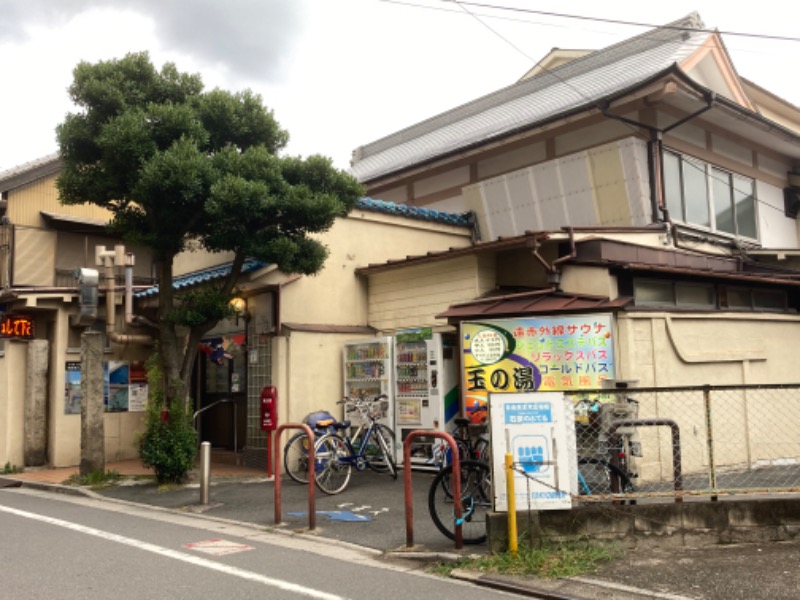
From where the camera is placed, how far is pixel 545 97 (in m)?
16.8

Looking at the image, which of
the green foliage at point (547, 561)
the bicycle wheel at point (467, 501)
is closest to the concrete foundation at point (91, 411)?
the bicycle wheel at point (467, 501)

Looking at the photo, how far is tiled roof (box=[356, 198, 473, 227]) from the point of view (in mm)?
14250

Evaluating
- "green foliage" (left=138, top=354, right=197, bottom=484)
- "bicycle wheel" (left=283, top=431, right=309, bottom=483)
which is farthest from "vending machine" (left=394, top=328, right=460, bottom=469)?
"green foliage" (left=138, top=354, right=197, bottom=484)

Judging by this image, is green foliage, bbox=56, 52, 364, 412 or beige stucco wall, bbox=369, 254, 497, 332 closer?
green foliage, bbox=56, 52, 364, 412

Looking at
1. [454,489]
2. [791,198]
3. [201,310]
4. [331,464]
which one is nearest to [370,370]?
[331,464]

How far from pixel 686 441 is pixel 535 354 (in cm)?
252

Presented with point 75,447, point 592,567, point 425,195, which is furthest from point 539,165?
point 75,447

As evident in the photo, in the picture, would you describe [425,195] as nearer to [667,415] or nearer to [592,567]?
[667,415]

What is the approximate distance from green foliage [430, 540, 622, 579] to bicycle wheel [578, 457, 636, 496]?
56 centimetres

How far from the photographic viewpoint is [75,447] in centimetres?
1447

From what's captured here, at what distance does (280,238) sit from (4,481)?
716 cm

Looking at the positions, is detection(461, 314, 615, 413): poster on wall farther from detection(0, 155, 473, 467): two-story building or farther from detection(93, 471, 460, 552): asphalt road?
detection(0, 155, 473, 467): two-story building

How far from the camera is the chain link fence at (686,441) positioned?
699 centimetres

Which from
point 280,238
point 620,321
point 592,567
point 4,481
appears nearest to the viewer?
point 592,567
